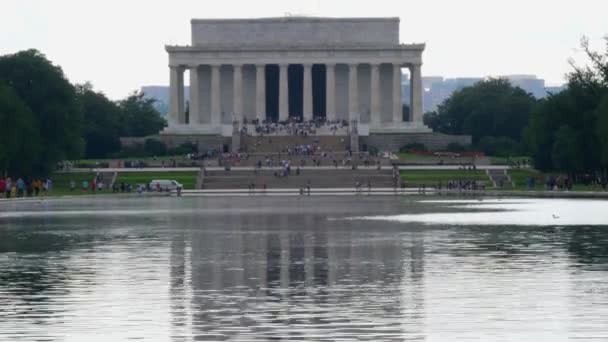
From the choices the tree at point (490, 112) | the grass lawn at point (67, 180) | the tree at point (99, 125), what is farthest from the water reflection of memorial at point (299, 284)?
the tree at point (490, 112)

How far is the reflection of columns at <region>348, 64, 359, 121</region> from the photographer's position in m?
158

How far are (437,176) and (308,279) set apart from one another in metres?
84.6

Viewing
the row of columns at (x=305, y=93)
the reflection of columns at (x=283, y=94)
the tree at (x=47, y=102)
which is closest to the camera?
the tree at (x=47, y=102)

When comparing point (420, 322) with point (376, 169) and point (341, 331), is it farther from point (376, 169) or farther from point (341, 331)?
point (376, 169)

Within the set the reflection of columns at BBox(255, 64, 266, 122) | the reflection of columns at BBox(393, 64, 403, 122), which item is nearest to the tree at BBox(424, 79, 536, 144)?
the reflection of columns at BBox(393, 64, 403, 122)

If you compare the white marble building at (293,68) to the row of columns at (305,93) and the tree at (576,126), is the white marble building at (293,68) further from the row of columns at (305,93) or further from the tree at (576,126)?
the tree at (576,126)

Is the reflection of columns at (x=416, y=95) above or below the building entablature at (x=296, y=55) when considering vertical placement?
below

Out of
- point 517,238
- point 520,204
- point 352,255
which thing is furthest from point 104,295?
point 520,204

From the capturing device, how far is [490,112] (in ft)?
548

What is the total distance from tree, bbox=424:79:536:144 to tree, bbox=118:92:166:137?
32.2 metres

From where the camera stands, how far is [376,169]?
121250mm

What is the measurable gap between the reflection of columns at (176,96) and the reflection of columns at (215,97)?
3.11 metres

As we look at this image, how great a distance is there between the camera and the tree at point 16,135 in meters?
100

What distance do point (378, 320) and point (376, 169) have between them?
96.9 meters
